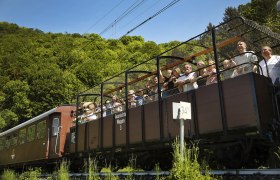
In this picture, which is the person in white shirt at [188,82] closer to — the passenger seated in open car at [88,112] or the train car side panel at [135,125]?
the train car side panel at [135,125]

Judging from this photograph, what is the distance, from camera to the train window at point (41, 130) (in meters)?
13.8

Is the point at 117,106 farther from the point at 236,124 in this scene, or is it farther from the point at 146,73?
the point at 236,124

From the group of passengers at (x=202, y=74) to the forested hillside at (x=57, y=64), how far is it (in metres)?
12.6

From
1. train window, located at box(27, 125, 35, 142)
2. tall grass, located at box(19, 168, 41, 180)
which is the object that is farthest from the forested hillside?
tall grass, located at box(19, 168, 41, 180)

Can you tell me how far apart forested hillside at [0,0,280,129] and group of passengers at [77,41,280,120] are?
12.6 metres

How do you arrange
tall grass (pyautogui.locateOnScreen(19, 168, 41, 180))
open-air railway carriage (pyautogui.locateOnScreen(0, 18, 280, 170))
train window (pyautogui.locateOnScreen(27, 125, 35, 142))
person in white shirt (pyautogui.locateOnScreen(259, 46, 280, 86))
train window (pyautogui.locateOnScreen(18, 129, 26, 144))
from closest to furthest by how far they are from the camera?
open-air railway carriage (pyautogui.locateOnScreen(0, 18, 280, 170))
person in white shirt (pyautogui.locateOnScreen(259, 46, 280, 86))
tall grass (pyautogui.locateOnScreen(19, 168, 41, 180))
train window (pyautogui.locateOnScreen(27, 125, 35, 142))
train window (pyautogui.locateOnScreen(18, 129, 26, 144))

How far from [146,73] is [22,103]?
27.4 m

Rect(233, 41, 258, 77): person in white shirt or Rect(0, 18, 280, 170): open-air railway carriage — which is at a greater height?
Rect(233, 41, 258, 77): person in white shirt

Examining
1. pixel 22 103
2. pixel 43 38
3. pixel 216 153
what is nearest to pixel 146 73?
pixel 216 153

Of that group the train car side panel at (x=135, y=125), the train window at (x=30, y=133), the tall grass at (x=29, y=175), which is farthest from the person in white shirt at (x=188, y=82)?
the train window at (x=30, y=133)

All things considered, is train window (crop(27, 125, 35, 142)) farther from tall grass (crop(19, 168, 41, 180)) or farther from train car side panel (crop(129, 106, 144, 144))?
train car side panel (crop(129, 106, 144, 144))

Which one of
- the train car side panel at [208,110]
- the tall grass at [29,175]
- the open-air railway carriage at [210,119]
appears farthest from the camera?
the tall grass at [29,175]

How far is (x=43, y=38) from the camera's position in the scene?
201ft

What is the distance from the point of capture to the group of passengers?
249 inches
